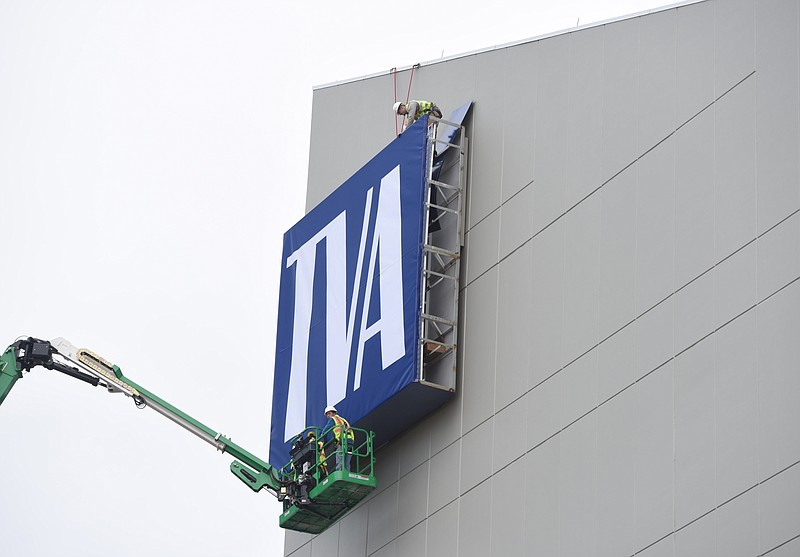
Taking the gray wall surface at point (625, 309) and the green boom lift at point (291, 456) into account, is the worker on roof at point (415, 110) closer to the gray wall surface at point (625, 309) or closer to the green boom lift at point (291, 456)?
the gray wall surface at point (625, 309)

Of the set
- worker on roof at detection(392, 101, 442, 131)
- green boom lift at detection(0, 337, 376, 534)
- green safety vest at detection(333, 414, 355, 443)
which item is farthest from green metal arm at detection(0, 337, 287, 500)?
worker on roof at detection(392, 101, 442, 131)

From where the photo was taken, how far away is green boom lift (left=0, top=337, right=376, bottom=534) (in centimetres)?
2964

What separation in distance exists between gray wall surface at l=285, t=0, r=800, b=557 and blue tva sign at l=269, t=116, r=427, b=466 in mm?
1233

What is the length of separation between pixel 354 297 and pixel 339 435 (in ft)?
10.5

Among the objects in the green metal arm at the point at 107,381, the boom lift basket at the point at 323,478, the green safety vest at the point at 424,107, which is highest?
the green safety vest at the point at 424,107

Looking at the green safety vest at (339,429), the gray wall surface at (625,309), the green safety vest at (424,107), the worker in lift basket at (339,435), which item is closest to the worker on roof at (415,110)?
the green safety vest at (424,107)

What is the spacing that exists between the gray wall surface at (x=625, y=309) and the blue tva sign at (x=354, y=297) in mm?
1233

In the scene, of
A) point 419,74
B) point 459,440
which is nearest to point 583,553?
point 459,440

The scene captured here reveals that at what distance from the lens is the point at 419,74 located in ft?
110

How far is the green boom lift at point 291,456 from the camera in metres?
29.6

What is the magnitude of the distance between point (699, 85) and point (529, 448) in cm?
682

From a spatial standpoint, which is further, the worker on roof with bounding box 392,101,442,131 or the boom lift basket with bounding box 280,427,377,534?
the worker on roof with bounding box 392,101,442,131

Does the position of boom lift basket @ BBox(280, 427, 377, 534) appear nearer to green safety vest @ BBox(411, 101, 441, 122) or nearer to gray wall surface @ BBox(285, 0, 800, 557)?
gray wall surface @ BBox(285, 0, 800, 557)

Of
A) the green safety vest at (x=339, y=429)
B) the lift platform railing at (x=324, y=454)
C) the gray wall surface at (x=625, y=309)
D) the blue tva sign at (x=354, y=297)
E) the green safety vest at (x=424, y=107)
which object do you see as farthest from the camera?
the green safety vest at (x=424, y=107)
